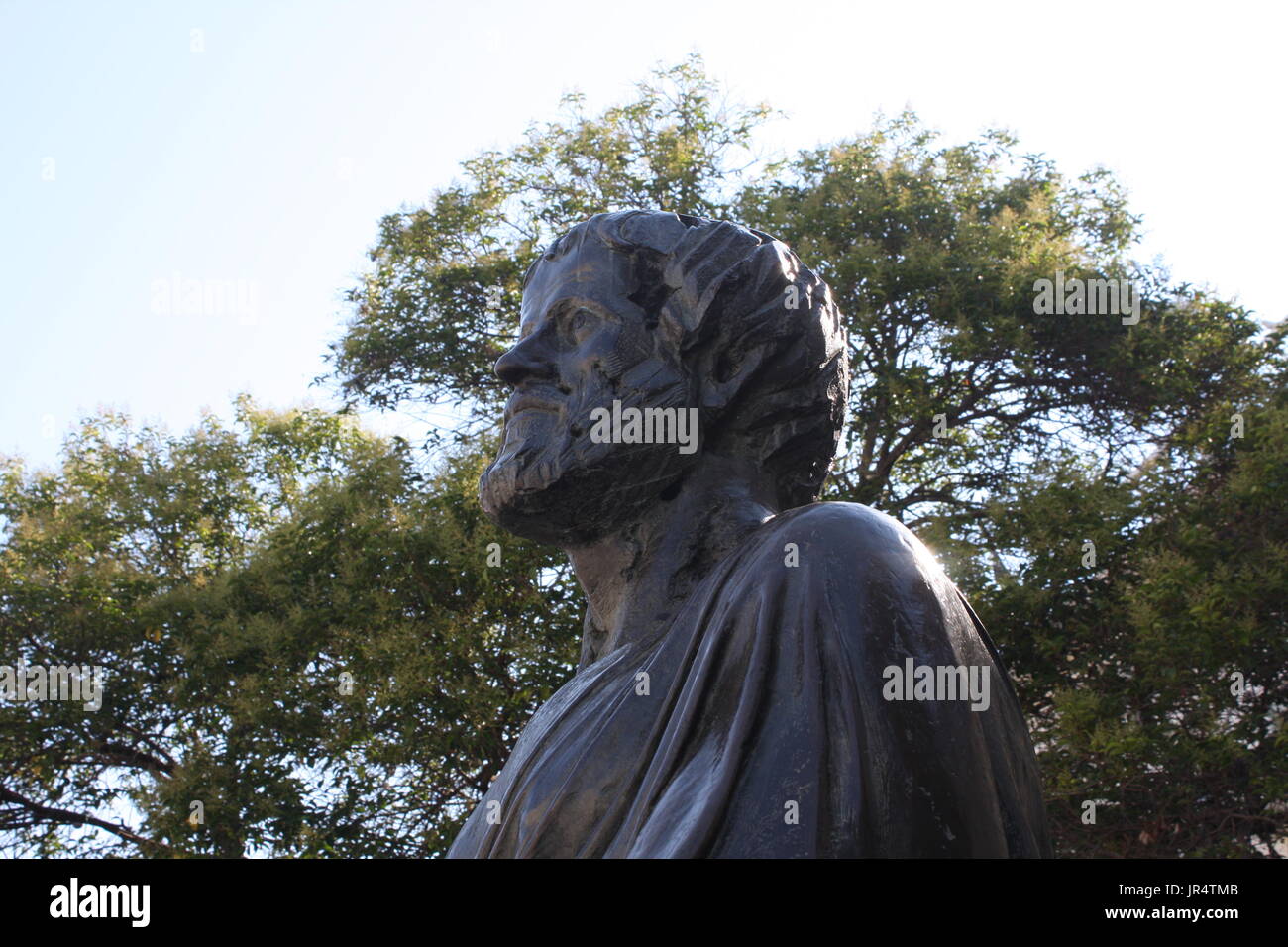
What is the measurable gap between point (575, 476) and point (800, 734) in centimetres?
109

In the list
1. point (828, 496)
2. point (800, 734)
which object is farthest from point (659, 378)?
point (828, 496)

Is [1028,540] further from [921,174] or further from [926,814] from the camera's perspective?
[926,814]

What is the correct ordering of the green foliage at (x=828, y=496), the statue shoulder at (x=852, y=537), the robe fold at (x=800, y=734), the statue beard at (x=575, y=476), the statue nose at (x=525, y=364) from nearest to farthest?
the robe fold at (x=800, y=734), the statue shoulder at (x=852, y=537), the statue beard at (x=575, y=476), the statue nose at (x=525, y=364), the green foliage at (x=828, y=496)

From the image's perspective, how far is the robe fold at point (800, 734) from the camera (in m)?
2.66

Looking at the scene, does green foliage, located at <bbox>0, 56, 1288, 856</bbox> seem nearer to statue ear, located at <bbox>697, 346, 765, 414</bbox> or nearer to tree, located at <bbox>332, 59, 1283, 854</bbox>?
tree, located at <bbox>332, 59, 1283, 854</bbox>

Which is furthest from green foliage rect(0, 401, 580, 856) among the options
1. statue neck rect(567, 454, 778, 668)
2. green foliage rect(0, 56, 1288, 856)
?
statue neck rect(567, 454, 778, 668)

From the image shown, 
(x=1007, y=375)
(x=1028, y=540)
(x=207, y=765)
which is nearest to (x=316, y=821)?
(x=207, y=765)

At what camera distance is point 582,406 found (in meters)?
3.65

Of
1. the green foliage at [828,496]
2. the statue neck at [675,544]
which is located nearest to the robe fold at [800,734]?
the statue neck at [675,544]

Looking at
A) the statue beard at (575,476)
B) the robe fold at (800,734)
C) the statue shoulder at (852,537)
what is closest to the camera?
the robe fold at (800,734)

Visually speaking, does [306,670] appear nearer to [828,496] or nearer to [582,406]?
[828,496]

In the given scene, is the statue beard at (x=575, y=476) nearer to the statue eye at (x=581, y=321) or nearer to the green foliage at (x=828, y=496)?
the statue eye at (x=581, y=321)

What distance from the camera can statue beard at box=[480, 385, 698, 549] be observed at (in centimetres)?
361

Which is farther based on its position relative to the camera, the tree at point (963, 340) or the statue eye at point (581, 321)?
the tree at point (963, 340)
